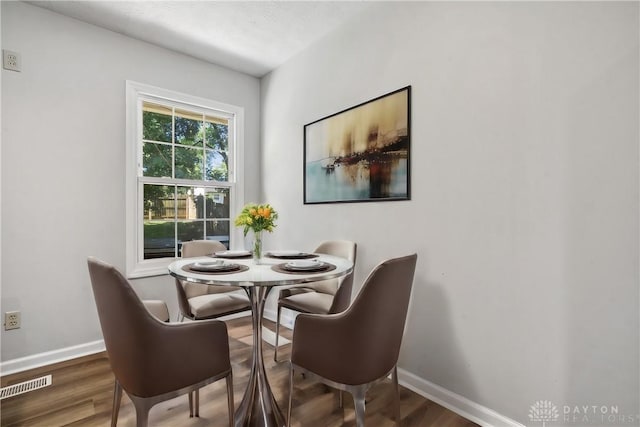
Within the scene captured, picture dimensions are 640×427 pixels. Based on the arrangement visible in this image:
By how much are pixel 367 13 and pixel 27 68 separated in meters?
2.67

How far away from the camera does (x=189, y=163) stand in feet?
10.9

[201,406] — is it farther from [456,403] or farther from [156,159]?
[156,159]

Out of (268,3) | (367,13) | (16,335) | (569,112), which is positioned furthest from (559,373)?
(16,335)

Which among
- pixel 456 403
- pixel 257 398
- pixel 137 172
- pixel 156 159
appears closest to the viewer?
pixel 257 398

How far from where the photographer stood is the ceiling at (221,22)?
2.46 metres

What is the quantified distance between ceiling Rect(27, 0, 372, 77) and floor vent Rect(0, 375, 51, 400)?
2.81 metres

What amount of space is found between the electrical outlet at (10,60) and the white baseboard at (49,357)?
2.19 metres

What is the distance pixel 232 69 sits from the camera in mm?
3525

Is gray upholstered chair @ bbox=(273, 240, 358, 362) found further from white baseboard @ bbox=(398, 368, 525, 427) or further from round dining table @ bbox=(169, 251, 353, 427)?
white baseboard @ bbox=(398, 368, 525, 427)

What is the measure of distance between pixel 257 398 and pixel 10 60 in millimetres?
2999

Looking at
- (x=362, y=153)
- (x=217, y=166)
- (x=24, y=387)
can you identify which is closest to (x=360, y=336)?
(x=362, y=153)

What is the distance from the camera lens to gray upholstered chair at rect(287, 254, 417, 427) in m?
1.35

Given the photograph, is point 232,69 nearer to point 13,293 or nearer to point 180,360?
point 13,293

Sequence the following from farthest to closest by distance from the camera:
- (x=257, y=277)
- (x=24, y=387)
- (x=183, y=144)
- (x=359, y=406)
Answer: (x=183, y=144) → (x=24, y=387) → (x=257, y=277) → (x=359, y=406)
